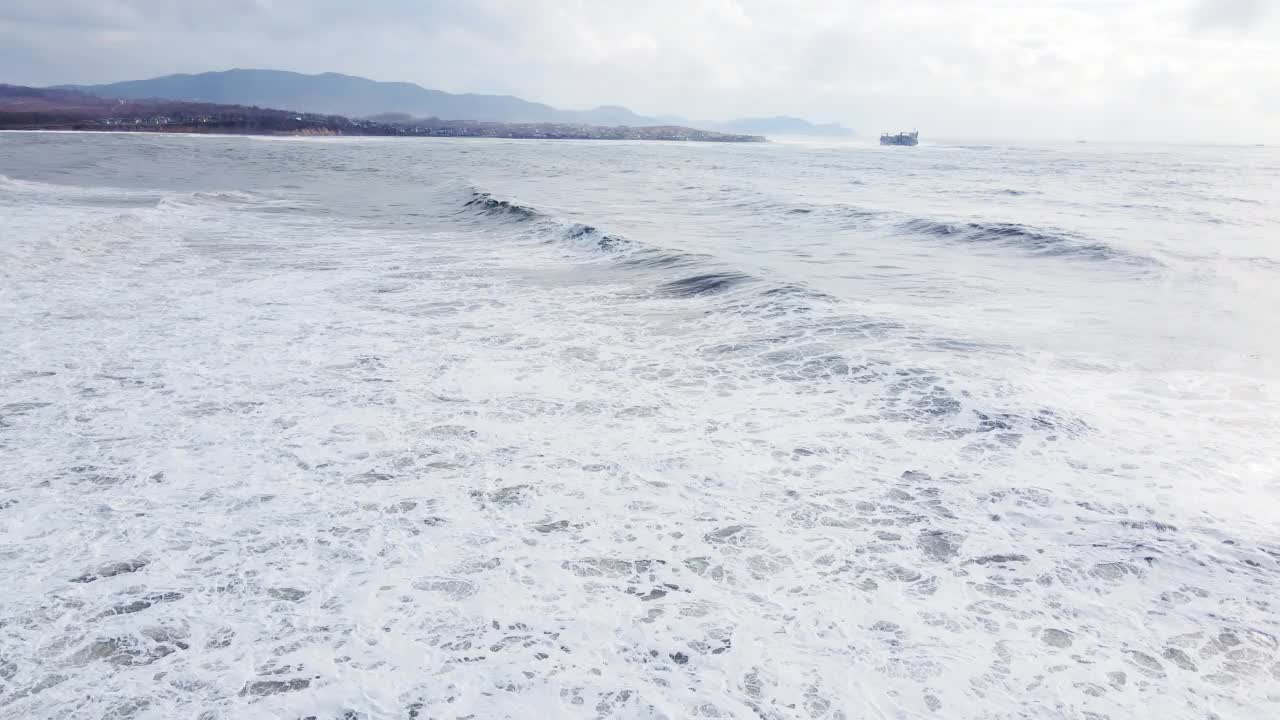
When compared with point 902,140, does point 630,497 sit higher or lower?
lower

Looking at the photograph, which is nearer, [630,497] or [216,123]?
[630,497]

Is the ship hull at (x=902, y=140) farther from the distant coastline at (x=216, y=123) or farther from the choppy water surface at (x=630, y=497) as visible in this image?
the choppy water surface at (x=630, y=497)

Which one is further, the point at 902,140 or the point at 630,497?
the point at 902,140

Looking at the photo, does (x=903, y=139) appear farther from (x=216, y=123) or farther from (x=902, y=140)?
(x=216, y=123)

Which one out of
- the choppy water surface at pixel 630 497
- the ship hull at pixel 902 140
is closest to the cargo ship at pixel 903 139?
the ship hull at pixel 902 140

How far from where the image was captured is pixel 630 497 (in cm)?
606

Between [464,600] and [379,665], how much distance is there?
2.27ft

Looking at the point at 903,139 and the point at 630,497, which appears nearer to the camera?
the point at 630,497

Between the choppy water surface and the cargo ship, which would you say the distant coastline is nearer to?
the cargo ship

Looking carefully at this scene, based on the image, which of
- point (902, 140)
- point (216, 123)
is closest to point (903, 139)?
point (902, 140)

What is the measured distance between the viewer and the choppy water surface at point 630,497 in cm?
405

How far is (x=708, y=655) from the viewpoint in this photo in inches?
167

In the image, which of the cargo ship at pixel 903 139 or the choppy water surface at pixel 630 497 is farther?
the cargo ship at pixel 903 139

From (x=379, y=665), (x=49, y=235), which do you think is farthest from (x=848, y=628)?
(x=49, y=235)
